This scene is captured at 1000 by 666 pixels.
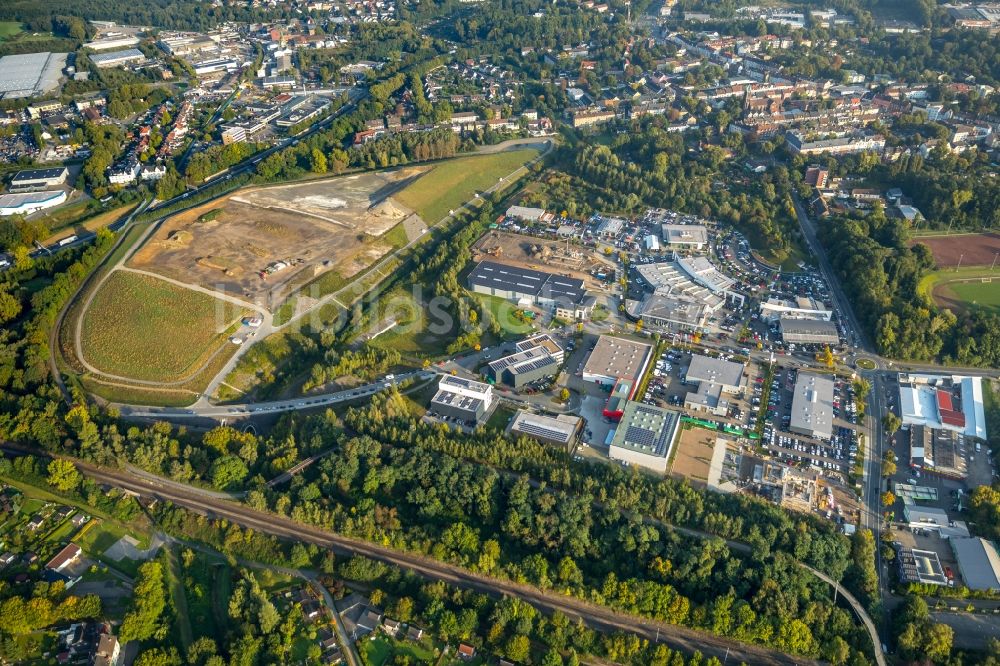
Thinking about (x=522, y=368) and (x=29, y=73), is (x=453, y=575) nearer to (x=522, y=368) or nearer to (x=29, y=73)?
(x=522, y=368)

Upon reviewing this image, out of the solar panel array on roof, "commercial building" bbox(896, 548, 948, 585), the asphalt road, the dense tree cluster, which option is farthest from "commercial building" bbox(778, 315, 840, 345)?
the asphalt road

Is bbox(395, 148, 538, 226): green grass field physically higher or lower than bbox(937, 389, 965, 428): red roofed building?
higher

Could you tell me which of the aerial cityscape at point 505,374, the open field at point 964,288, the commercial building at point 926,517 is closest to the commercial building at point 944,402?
the aerial cityscape at point 505,374

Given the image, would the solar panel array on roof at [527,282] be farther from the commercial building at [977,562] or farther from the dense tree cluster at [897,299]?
the commercial building at [977,562]

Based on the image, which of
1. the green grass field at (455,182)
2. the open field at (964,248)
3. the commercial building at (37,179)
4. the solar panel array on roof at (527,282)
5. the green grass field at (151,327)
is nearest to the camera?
the green grass field at (151,327)

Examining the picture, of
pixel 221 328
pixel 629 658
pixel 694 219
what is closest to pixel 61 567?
pixel 221 328

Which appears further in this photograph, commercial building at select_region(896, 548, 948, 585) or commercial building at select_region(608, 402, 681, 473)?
commercial building at select_region(608, 402, 681, 473)

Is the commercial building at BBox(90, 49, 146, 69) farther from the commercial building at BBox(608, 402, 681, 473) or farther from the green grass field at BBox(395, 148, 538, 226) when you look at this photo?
the commercial building at BBox(608, 402, 681, 473)
